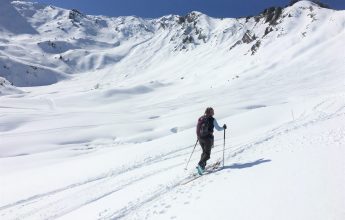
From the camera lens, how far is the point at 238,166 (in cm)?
1252

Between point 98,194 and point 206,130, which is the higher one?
point 206,130

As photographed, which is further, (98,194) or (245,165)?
(98,194)

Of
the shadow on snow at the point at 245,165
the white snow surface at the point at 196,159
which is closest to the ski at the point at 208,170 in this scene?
the white snow surface at the point at 196,159

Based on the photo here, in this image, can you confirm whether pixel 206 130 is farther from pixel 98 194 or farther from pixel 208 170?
pixel 98 194

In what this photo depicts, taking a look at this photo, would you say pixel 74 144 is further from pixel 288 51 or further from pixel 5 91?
pixel 5 91

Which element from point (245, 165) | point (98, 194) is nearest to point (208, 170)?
point (245, 165)

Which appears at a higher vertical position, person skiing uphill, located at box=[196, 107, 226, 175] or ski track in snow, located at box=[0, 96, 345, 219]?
person skiing uphill, located at box=[196, 107, 226, 175]

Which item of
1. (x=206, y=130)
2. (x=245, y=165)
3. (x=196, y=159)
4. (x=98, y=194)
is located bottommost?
(x=98, y=194)

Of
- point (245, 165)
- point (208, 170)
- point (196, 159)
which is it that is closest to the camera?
point (245, 165)

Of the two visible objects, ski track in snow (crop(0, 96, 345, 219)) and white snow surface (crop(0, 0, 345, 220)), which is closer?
white snow surface (crop(0, 0, 345, 220))

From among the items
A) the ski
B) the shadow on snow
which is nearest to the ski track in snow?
the ski

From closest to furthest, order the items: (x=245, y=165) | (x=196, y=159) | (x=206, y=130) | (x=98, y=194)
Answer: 1. (x=245, y=165)
2. (x=206, y=130)
3. (x=98, y=194)
4. (x=196, y=159)

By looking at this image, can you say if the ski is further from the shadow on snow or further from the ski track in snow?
the shadow on snow

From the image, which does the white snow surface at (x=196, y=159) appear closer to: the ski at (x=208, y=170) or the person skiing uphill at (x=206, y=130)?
the ski at (x=208, y=170)
